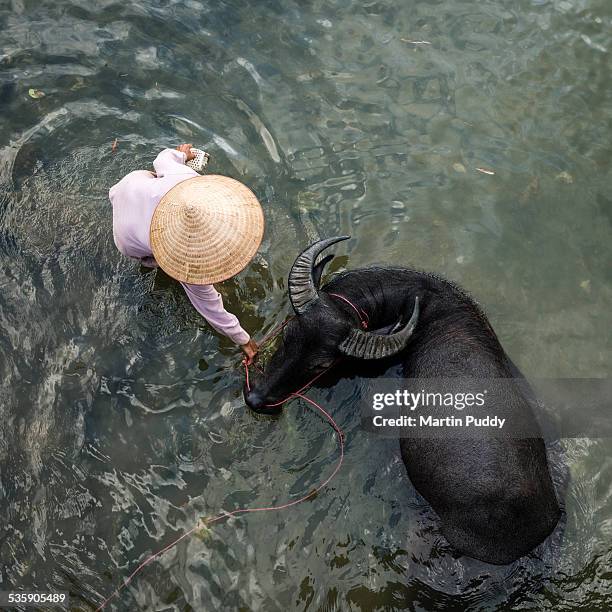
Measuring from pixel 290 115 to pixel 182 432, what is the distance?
10.9ft

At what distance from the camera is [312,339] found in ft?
13.5

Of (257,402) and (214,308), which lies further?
(257,402)

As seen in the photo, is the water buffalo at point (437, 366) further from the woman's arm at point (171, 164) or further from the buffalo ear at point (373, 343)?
the woman's arm at point (171, 164)

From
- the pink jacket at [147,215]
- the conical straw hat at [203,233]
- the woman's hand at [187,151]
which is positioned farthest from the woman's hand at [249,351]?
the woman's hand at [187,151]

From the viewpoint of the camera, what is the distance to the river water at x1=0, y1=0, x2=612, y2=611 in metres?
4.07

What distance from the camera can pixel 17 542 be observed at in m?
3.98

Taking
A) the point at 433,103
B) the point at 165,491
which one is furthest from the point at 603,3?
the point at 165,491

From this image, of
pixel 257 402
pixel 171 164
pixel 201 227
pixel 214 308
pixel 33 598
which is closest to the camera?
pixel 201 227

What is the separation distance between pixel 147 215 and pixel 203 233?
0.69 metres

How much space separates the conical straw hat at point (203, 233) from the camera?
11.4 feet

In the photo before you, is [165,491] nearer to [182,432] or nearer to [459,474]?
[182,432]

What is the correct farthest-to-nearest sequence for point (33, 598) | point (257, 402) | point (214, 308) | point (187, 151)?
point (187, 151) → point (257, 402) → point (214, 308) → point (33, 598)

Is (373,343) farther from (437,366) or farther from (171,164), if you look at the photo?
(171,164)

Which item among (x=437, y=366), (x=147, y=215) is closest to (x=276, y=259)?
(x=147, y=215)
